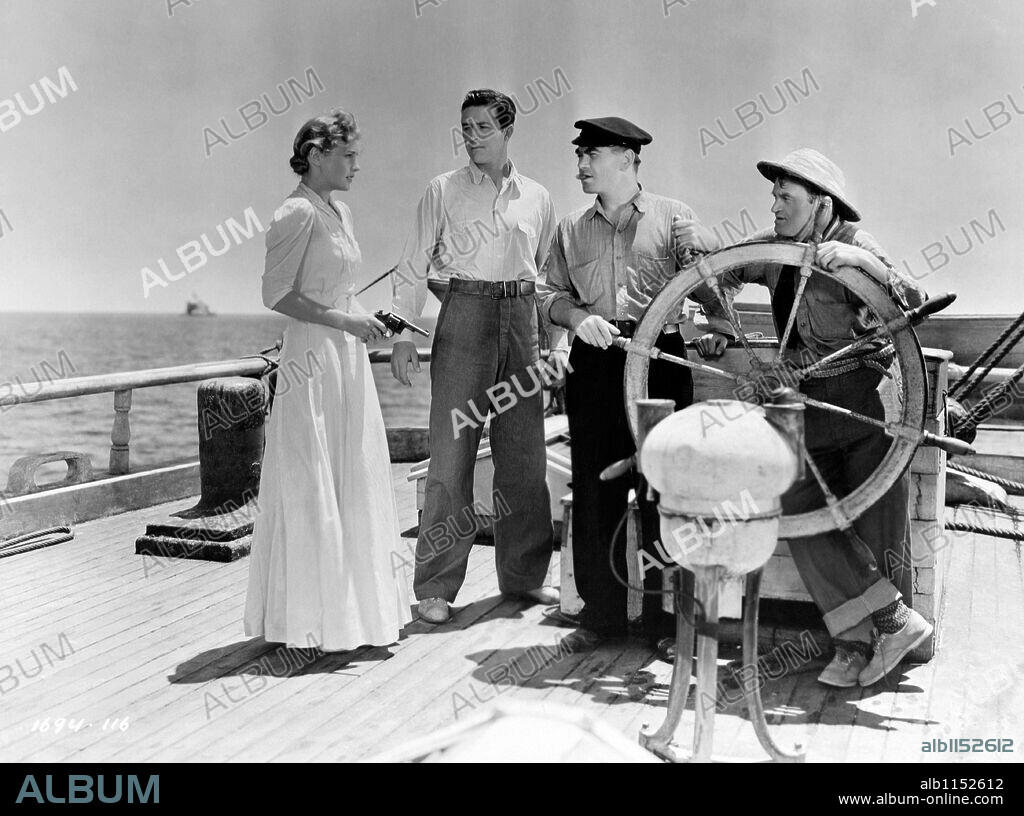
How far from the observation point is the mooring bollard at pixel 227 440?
4676 millimetres

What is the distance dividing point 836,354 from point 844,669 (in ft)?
2.93

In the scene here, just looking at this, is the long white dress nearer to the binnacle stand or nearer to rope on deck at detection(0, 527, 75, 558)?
the binnacle stand

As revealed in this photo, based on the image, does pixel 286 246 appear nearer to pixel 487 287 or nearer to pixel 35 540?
pixel 487 287

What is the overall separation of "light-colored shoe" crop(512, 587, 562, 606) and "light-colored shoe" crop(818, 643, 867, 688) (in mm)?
1092

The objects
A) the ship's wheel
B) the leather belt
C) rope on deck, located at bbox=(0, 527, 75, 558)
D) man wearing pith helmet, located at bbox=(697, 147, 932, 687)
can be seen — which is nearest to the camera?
the ship's wheel

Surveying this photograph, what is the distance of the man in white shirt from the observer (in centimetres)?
353

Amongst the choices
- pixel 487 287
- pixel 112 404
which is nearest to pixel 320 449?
pixel 487 287

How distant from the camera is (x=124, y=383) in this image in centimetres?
495

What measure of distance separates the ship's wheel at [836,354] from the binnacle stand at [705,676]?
0.46 metres

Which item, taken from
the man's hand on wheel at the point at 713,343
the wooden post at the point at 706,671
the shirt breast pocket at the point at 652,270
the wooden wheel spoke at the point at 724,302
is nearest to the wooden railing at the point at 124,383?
the shirt breast pocket at the point at 652,270

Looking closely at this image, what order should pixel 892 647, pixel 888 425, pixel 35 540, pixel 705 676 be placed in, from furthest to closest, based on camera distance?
pixel 35 540, pixel 892 647, pixel 888 425, pixel 705 676

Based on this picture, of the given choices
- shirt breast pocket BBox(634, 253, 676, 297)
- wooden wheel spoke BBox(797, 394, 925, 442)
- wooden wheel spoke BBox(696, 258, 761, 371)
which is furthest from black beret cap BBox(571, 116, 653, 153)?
wooden wheel spoke BBox(797, 394, 925, 442)

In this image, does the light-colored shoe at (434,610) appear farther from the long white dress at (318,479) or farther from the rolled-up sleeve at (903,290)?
the rolled-up sleeve at (903,290)
